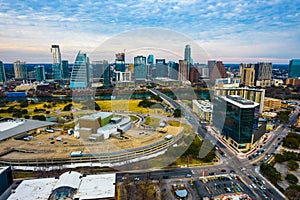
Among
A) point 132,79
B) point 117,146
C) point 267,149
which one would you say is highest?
point 132,79

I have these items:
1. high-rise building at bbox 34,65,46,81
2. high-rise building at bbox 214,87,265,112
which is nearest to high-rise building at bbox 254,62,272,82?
high-rise building at bbox 214,87,265,112

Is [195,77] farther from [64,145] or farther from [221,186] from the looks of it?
[64,145]

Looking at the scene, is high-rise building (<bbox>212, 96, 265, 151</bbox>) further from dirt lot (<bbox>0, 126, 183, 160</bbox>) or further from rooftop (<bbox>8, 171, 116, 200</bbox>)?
rooftop (<bbox>8, 171, 116, 200</bbox>)

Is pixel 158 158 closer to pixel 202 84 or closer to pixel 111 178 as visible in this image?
pixel 111 178

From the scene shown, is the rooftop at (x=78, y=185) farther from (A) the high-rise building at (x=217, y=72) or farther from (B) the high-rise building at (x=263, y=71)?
(B) the high-rise building at (x=263, y=71)

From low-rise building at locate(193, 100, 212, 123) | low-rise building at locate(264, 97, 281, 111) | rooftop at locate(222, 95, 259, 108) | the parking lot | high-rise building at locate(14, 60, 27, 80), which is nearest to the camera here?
the parking lot

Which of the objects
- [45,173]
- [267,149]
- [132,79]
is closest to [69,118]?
[45,173]

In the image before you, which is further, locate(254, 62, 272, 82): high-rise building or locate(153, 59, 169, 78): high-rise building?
locate(254, 62, 272, 82): high-rise building

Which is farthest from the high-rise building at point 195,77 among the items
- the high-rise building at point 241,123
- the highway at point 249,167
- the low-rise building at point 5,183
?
the low-rise building at point 5,183
